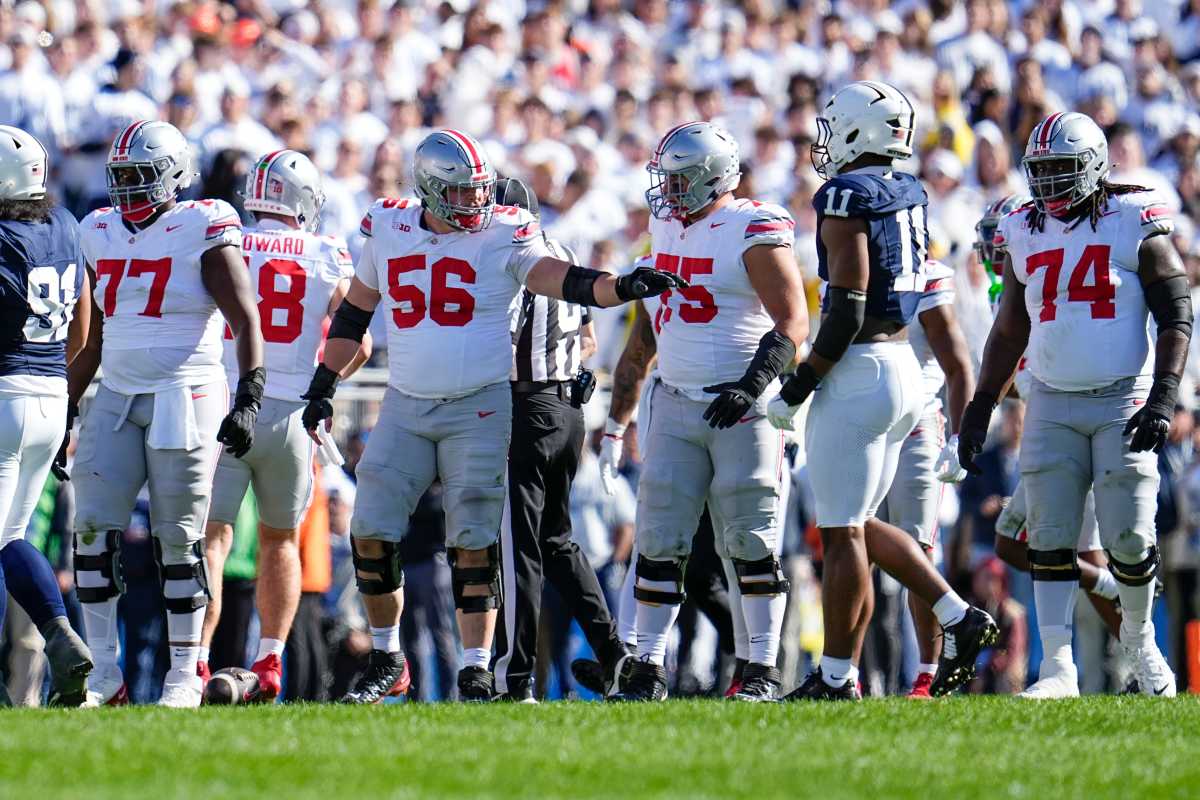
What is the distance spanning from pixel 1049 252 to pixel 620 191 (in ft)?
22.5

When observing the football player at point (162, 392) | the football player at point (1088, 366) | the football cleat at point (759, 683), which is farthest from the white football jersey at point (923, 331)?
the football player at point (162, 392)

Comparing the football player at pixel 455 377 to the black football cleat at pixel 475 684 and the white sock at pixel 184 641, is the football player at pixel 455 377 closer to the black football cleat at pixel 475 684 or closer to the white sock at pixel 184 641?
the black football cleat at pixel 475 684

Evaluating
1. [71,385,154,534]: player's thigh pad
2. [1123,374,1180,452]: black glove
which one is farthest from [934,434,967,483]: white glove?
[71,385,154,534]: player's thigh pad

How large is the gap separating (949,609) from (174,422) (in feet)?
9.82

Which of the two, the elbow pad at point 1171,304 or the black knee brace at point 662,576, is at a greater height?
the elbow pad at point 1171,304

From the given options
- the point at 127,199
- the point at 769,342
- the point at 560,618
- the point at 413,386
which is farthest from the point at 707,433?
the point at 560,618

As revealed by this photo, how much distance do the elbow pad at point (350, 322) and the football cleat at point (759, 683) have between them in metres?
1.99

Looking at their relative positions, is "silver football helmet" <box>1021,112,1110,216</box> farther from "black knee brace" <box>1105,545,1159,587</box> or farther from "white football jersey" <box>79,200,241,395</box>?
"white football jersey" <box>79,200,241,395</box>

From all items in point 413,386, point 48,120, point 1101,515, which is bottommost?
point 1101,515

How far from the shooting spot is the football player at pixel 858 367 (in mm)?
7562

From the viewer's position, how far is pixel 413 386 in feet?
25.8

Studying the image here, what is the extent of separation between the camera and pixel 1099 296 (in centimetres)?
789

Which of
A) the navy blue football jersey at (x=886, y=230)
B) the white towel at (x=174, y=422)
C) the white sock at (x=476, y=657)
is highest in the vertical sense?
the navy blue football jersey at (x=886, y=230)

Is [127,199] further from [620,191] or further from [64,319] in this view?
[620,191]
